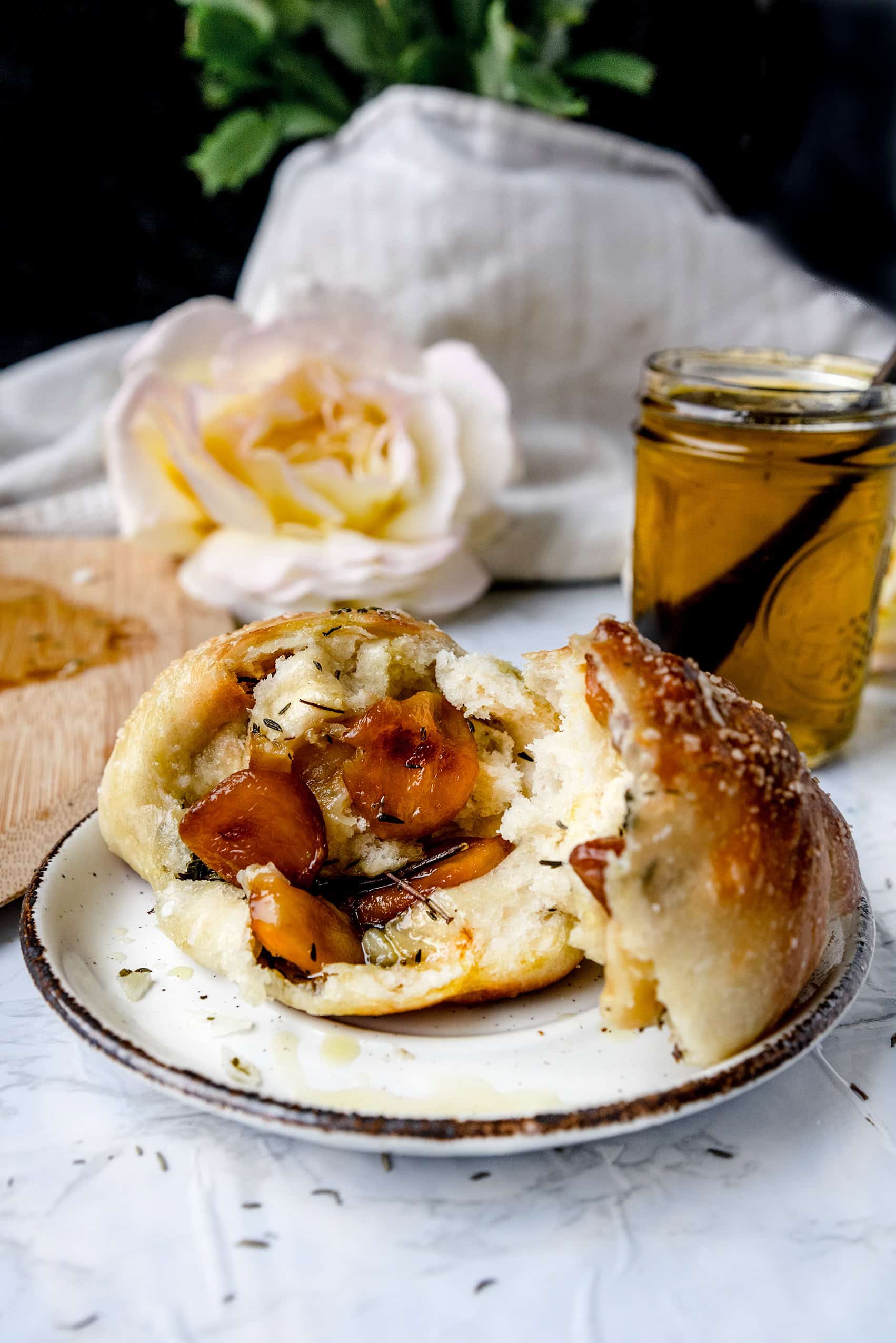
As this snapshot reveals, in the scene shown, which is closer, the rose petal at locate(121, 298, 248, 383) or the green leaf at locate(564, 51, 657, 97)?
the rose petal at locate(121, 298, 248, 383)

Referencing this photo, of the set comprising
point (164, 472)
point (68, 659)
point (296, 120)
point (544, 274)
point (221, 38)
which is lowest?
point (68, 659)

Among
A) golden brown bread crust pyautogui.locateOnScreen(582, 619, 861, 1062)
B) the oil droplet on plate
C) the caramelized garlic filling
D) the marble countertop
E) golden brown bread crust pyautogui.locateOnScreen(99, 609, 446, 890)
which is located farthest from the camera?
golden brown bread crust pyautogui.locateOnScreen(99, 609, 446, 890)

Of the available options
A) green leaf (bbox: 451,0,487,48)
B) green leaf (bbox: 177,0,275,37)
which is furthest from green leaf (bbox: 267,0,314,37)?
green leaf (bbox: 451,0,487,48)

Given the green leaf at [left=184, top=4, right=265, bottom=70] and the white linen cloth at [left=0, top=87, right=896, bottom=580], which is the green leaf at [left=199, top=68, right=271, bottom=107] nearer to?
the green leaf at [left=184, top=4, right=265, bottom=70]

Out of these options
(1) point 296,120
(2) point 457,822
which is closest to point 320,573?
(2) point 457,822

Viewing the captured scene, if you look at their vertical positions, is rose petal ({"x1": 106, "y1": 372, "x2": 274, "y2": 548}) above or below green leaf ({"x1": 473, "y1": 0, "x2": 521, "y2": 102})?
below

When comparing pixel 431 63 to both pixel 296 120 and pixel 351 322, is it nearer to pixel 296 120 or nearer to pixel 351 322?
pixel 296 120

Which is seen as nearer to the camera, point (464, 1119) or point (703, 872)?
point (464, 1119)
